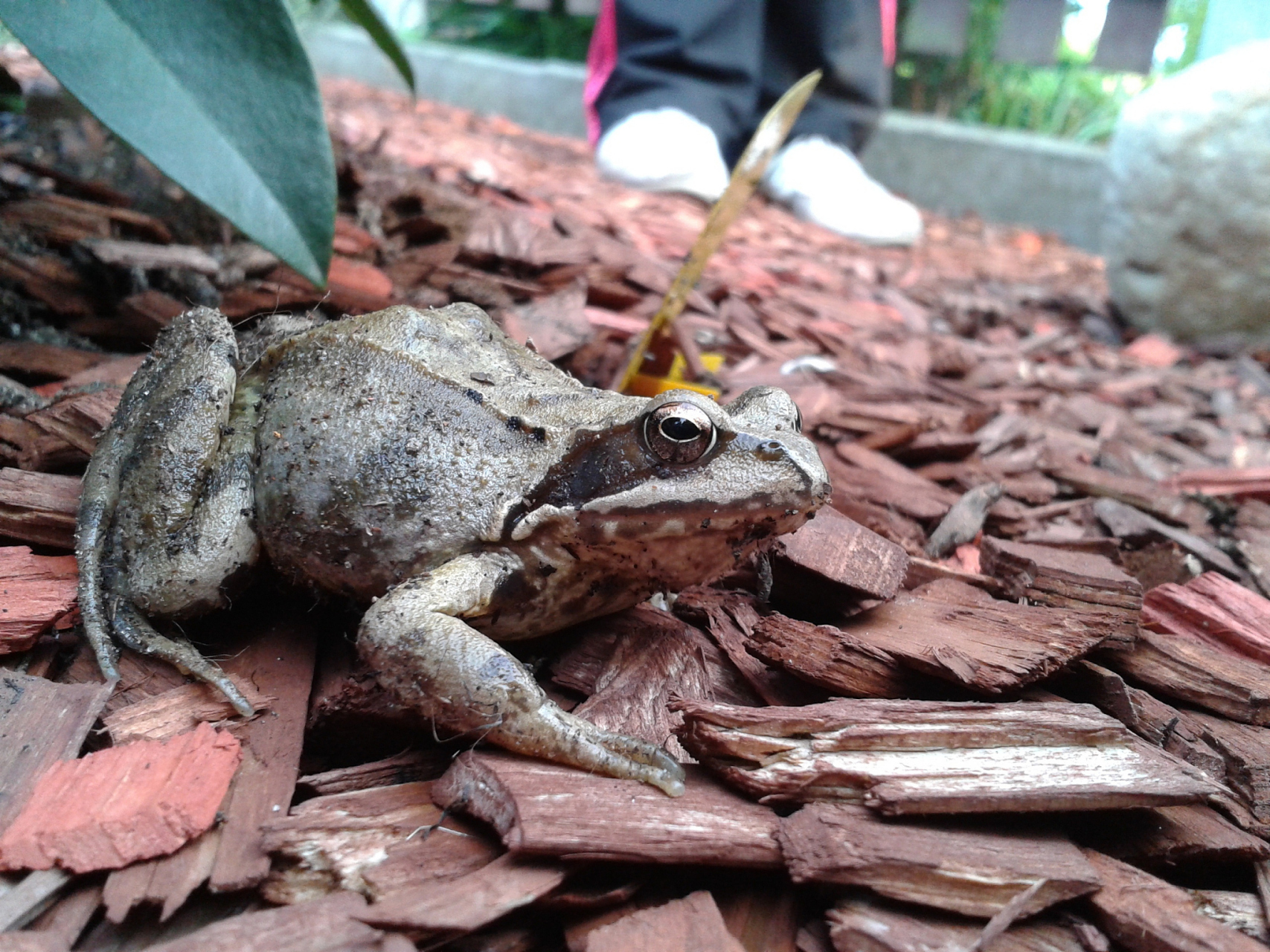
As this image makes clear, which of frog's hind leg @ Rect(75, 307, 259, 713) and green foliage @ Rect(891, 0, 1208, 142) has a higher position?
green foliage @ Rect(891, 0, 1208, 142)

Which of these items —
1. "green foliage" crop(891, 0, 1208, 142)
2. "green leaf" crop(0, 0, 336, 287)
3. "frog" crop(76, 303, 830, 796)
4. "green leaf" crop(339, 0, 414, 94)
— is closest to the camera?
"frog" crop(76, 303, 830, 796)

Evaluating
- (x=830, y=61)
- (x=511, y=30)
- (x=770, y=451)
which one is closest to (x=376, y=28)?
(x=770, y=451)

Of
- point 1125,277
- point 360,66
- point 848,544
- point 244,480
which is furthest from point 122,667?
point 360,66

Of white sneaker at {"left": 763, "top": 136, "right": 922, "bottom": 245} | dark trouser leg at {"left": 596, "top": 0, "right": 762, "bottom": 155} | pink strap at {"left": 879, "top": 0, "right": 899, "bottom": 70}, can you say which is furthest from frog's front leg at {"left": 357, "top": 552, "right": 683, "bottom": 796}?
pink strap at {"left": 879, "top": 0, "right": 899, "bottom": 70}

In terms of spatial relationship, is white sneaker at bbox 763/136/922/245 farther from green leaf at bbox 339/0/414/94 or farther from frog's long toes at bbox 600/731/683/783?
frog's long toes at bbox 600/731/683/783

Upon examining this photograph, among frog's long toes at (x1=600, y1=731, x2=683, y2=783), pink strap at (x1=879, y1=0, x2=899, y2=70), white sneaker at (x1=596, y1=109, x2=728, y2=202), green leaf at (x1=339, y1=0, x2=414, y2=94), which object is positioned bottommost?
frog's long toes at (x1=600, y1=731, x2=683, y2=783)

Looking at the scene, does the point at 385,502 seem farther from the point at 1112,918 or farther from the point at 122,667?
the point at 1112,918

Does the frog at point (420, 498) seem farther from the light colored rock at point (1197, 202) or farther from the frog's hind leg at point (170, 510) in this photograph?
the light colored rock at point (1197, 202)
